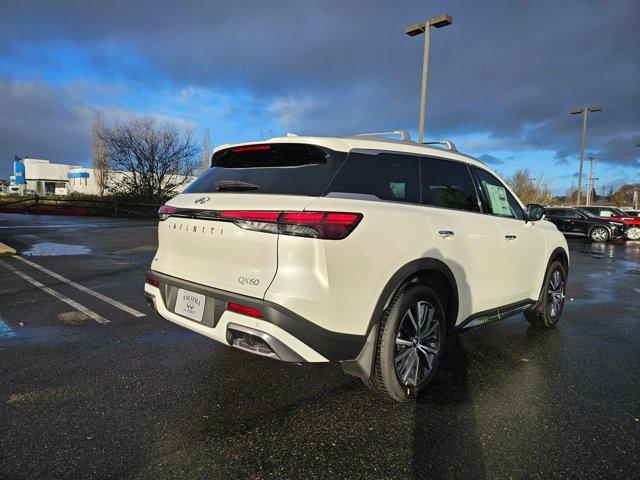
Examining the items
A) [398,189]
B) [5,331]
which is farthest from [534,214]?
[5,331]

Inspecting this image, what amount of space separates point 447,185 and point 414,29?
11.4 metres

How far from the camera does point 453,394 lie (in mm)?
3430

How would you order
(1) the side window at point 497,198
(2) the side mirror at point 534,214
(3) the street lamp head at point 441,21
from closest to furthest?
(1) the side window at point 497,198
(2) the side mirror at point 534,214
(3) the street lamp head at point 441,21

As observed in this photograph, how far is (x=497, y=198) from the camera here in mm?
4469

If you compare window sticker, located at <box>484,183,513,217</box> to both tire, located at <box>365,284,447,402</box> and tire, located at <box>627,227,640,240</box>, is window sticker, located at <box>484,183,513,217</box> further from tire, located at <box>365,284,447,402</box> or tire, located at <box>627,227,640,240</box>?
tire, located at <box>627,227,640,240</box>

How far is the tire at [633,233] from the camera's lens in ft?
71.6

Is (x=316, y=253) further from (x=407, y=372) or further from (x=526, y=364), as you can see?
(x=526, y=364)

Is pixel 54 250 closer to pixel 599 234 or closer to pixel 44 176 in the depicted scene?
pixel 599 234

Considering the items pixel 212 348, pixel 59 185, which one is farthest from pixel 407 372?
pixel 59 185

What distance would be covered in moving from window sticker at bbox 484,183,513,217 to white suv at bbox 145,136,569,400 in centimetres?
32

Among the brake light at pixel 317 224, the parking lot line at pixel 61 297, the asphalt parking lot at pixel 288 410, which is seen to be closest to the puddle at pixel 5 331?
the asphalt parking lot at pixel 288 410

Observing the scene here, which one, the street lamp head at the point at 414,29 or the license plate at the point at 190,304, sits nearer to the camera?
the license plate at the point at 190,304

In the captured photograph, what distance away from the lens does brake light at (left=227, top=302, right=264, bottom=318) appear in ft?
8.84

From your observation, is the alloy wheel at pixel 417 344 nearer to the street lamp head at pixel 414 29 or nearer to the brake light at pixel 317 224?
the brake light at pixel 317 224
